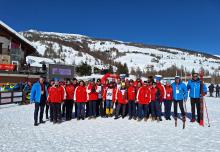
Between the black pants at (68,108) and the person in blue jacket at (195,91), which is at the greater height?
the person in blue jacket at (195,91)

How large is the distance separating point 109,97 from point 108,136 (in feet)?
13.1

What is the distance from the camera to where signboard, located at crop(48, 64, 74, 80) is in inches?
1291

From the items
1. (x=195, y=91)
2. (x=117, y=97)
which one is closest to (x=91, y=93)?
(x=117, y=97)

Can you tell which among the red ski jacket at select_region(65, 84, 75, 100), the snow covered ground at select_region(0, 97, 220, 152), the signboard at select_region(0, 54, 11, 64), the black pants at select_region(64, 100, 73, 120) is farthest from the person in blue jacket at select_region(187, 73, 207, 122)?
the signboard at select_region(0, 54, 11, 64)

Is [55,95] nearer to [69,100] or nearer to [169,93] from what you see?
[69,100]

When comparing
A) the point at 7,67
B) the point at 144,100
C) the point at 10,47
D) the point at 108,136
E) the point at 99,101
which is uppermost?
the point at 10,47

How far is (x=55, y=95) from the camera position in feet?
35.5

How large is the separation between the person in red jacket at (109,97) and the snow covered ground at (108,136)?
4.25 feet

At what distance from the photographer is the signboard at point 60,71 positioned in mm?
32791

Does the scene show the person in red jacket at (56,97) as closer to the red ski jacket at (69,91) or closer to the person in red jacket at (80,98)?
the red ski jacket at (69,91)

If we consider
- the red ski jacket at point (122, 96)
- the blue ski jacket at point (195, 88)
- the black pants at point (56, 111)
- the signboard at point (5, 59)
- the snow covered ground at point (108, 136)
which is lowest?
the snow covered ground at point (108, 136)

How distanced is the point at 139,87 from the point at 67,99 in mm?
3070

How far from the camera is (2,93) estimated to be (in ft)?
60.0

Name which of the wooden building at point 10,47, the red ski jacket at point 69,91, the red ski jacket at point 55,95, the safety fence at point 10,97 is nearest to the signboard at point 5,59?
the wooden building at point 10,47
